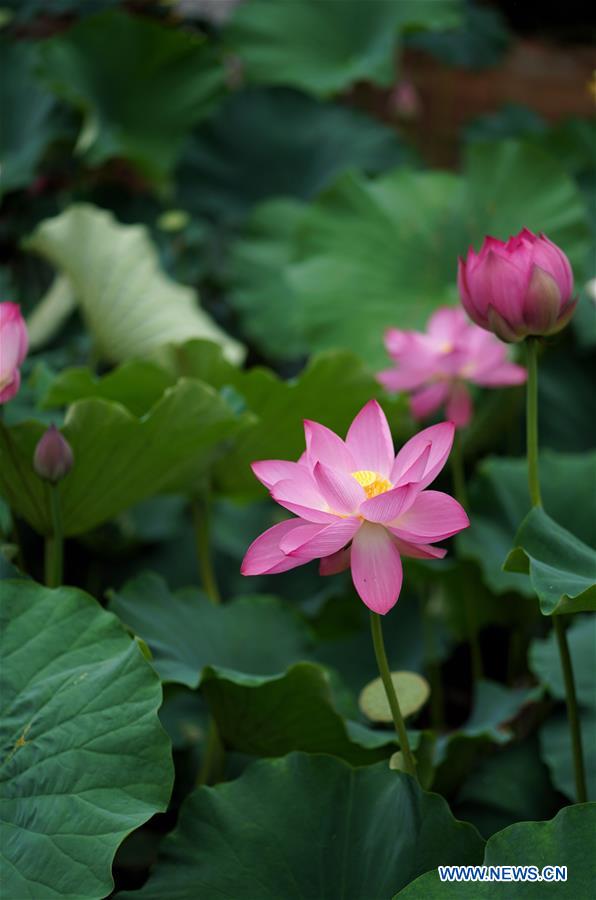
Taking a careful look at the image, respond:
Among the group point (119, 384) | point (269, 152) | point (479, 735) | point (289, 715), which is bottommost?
point (269, 152)

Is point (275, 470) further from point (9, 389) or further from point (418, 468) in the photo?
point (9, 389)

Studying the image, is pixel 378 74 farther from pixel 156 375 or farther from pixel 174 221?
pixel 156 375

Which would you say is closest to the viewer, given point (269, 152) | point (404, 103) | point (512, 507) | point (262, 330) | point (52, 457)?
point (52, 457)

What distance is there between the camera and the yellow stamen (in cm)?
75

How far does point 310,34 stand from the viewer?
2287mm

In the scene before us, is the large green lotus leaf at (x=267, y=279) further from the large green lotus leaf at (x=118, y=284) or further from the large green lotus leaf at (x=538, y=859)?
the large green lotus leaf at (x=538, y=859)

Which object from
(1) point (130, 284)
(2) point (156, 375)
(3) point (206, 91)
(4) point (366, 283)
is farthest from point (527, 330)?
(3) point (206, 91)

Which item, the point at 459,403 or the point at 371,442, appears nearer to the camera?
the point at 371,442

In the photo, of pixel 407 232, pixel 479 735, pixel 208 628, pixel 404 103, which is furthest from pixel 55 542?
pixel 404 103

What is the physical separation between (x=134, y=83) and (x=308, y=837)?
1.74 m

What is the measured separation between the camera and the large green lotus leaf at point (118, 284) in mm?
1536

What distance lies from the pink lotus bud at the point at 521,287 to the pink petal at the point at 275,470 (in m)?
0.20

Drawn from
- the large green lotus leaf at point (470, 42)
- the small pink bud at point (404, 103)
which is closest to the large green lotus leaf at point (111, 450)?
the small pink bud at point (404, 103)

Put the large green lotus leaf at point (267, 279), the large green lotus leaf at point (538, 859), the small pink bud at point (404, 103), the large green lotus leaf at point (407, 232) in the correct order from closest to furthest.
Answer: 1. the large green lotus leaf at point (538, 859)
2. the large green lotus leaf at point (407, 232)
3. the large green lotus leaf at point (267, 279)
4. the small pink bud at point (404, 103)
